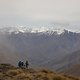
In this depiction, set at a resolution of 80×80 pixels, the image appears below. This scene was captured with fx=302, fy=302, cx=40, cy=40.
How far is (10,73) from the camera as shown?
35.1 meters

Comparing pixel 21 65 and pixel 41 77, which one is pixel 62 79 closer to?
pixel 41 77

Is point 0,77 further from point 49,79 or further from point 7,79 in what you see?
point 49,79

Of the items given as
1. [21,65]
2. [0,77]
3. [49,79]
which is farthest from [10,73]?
[21,65]

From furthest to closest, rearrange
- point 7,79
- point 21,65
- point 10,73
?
point 21,65
point 10,73
point 7,79

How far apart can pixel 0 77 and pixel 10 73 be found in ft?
10.1

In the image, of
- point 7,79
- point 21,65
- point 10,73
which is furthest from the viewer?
point 21,65

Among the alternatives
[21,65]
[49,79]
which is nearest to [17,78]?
[49,79]

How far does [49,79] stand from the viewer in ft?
104

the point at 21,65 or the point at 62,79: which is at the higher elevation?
the point at 21,65

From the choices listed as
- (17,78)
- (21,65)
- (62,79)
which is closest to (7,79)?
(17,78)

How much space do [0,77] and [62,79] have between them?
6597 mm

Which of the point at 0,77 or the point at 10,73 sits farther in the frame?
the point at 10,73

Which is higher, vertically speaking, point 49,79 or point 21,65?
point 21,65

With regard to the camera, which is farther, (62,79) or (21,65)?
(21,65)
